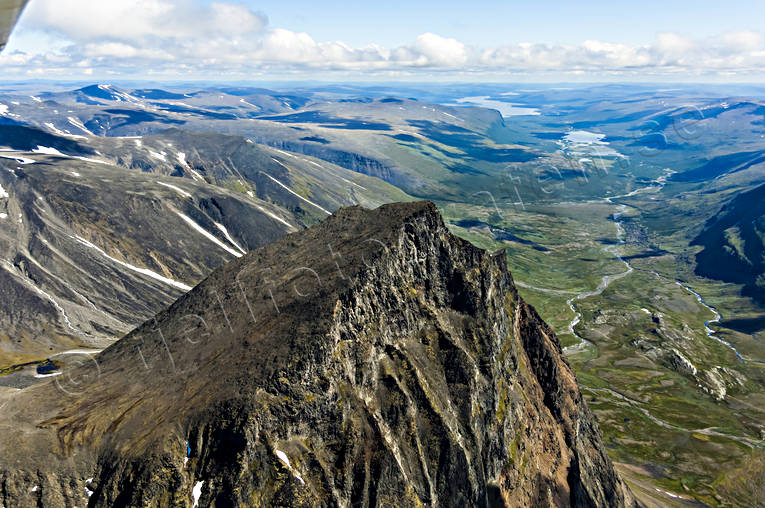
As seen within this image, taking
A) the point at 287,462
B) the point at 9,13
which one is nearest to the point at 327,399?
the point at 287,462

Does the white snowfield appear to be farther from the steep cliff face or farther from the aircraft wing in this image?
the aircraft wing

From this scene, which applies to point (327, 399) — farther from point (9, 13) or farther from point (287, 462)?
point (9, 13)

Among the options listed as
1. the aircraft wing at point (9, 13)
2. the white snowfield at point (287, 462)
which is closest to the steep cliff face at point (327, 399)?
the white snowfield at point (287, 462)

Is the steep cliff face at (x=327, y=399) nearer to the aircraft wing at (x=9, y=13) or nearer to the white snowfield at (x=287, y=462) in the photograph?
the white snowfield at (x=287, y=462)

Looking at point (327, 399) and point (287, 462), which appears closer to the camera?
point (287, 462)

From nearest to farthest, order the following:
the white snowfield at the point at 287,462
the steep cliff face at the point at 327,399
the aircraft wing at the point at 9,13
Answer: the aircraft wing at the point at 9,13 < the steep cliff face at the point at 327,399 < the white snowfield at the point at 287,462

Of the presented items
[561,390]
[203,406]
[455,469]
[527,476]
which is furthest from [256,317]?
[561,390]

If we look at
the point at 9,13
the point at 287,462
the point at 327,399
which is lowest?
the point at 287,462

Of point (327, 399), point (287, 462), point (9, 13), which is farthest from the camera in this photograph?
point (327, 399)

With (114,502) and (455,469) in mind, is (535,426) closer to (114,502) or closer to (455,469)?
(455,469)
